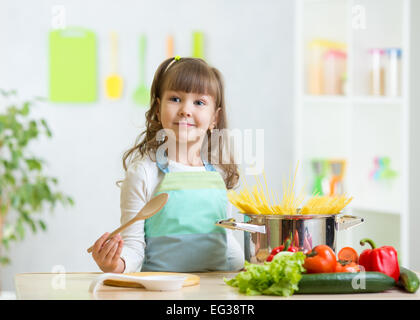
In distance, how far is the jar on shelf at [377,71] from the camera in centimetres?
295

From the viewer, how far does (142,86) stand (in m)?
3.14

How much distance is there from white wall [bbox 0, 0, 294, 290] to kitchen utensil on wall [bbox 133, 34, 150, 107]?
4 centimetres

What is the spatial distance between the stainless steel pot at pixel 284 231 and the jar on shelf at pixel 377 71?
1.94 meters

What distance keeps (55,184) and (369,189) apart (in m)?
1.60

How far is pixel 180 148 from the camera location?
144 centimetres

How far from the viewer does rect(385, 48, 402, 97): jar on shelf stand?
2883 millimetres

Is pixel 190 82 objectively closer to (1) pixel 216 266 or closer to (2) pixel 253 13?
(1) pixel 216 266

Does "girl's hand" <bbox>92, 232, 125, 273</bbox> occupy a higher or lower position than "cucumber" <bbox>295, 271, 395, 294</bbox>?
higher

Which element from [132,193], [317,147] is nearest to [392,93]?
[317,147]

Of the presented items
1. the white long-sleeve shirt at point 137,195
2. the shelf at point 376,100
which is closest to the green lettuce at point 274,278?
the white long-sleeve shirt at point 137,195

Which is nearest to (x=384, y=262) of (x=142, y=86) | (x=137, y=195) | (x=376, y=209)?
(x=137, y=195)

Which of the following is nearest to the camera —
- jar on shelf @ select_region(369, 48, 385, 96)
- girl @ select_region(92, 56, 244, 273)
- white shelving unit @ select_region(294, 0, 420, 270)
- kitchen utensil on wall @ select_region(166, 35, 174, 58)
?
girl @ select_region(92, 56, 244, 273)

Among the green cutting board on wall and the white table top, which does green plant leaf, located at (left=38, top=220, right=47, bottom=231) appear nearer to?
the green cutting board on wall

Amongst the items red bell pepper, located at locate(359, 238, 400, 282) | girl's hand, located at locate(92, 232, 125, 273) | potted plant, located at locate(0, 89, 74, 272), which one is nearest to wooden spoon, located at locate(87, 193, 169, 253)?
girl's hand, located at locate(92, 232, 125, 273)
